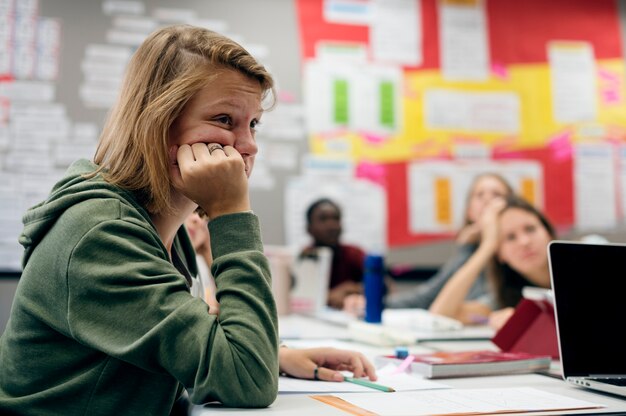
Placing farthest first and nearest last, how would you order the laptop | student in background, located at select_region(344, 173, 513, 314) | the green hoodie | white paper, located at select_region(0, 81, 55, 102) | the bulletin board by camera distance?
the bulletin board < white paper, located at select_region(0, 81, 55, 102) < student in background, located at select_region(344, 173, 513, 314) < the laptop < the green hoodie

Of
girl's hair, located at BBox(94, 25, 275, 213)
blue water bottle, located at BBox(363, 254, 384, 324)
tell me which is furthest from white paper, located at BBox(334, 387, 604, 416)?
blue water bottle, located at BBox(363, 254, 384, 324)

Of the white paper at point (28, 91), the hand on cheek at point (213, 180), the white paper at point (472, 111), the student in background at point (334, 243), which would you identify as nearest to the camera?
the hand on cheek at point (213, 180)

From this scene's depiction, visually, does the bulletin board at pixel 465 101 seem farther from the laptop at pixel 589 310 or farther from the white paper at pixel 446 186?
the laptop at pixel 589 310

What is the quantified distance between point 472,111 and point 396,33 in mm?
622

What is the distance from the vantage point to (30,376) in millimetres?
962

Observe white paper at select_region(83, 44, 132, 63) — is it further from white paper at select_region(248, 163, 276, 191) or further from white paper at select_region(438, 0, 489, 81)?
white paper at select_region(438, 0, 489, 81)

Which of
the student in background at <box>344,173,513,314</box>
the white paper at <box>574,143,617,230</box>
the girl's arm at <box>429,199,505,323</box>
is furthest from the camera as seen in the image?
the white paper at <box>574,143,617,230</box>

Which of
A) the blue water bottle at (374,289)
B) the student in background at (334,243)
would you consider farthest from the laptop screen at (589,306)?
the student in background at (334,243)

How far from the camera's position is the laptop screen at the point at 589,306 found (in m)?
1.12

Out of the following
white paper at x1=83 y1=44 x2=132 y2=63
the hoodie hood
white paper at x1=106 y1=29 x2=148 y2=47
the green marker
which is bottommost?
the green marker

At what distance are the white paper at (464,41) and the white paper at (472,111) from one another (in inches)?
4.6

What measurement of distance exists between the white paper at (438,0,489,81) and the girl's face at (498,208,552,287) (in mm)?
1463

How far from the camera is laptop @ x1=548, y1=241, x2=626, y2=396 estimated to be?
1.12 metres

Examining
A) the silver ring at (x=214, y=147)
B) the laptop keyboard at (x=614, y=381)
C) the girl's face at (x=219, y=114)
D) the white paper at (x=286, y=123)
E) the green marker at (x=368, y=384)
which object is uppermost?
the white paper at (x=286, y=123)
